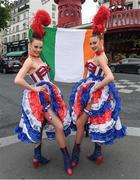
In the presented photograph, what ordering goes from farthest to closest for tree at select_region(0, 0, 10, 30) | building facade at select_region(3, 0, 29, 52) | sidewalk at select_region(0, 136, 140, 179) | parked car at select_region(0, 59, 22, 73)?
building facade at select_region(3, 0, 29, 52)
tree at select_region(0, 0, 10, 30)
parked car at select_region(0, 59, 22, 73)
sidewalk at select_region(0, 136, 140, 179)

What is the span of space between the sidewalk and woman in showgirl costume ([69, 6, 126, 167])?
25 cm

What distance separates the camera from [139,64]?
69.4ft

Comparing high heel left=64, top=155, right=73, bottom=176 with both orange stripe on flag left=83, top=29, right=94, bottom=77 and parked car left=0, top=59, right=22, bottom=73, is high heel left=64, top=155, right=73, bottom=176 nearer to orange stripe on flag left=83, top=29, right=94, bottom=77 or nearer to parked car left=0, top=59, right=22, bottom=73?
orange stripe on flag left=83, top=29, right=94, bottom=77

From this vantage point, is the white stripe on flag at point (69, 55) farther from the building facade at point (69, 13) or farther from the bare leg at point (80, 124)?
the building facade at point (69, 13)

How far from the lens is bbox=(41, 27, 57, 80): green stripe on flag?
4285 mm

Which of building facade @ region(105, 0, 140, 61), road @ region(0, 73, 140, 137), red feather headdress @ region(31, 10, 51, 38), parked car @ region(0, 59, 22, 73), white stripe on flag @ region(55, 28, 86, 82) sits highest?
building facade @ region(105, 0, 140, 61)

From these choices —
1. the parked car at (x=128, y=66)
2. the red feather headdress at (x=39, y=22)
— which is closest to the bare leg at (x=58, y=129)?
the red feather headdress at (x=39, y=22)

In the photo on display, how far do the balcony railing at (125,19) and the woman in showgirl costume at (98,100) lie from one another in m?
23.5

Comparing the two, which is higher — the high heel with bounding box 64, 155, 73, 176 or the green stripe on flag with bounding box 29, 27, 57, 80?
the green stripe on flag with bounding box 29, 27, 57, 80

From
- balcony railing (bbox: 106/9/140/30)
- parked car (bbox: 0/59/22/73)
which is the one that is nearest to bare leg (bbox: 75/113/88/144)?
parked car (bbox: 0/59/22/73)

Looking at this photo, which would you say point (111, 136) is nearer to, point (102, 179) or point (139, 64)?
point (102, 179)

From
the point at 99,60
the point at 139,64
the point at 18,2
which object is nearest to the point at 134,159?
the point at 99,60

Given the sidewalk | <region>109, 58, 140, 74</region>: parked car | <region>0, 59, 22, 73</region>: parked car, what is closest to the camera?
the sidewalk

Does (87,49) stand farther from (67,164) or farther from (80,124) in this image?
(67,164)
